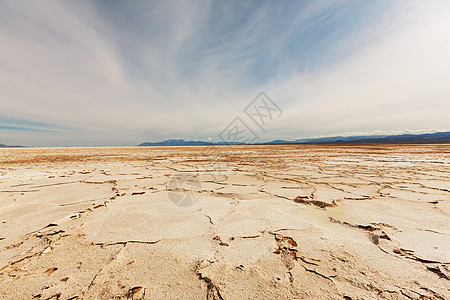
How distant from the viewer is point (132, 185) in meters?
2.95

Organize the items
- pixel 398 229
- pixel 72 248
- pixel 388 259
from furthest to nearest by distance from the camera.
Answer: pixel 398 229 < pixel 72 248 < pixel 388 259

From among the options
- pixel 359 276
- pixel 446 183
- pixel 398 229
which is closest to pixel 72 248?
pixel 359 276

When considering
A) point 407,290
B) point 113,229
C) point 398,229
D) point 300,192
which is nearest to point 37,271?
point 113,229

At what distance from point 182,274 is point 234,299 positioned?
0.98 ft

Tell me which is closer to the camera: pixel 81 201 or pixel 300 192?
pixel 81 201

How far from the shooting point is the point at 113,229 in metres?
1.45

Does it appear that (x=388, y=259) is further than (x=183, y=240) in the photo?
No

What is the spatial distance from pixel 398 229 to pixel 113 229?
215 cm

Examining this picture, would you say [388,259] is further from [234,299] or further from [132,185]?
[132,185]

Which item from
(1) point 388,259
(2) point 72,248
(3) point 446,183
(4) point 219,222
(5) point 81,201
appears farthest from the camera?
(3) point 446,183

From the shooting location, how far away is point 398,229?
4.53ft

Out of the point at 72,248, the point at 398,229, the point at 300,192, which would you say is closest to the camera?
the point at 72,248

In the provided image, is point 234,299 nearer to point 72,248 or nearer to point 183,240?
point 183,240

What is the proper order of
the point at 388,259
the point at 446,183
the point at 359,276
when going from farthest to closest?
1. the point at 446,183
2. the point at 388,259
3. the point at 359,276
